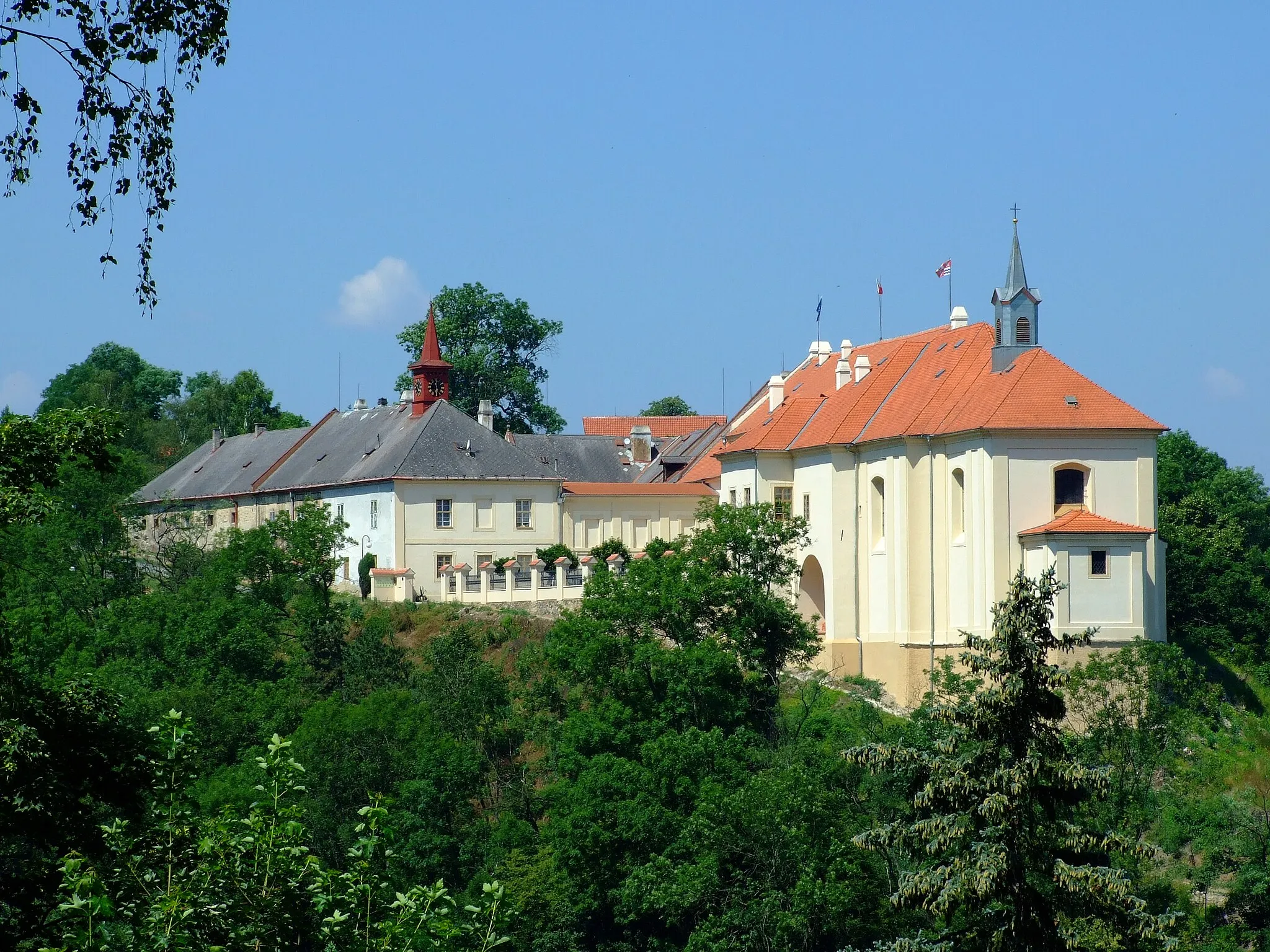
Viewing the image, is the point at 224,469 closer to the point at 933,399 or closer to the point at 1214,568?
the point at 933,399

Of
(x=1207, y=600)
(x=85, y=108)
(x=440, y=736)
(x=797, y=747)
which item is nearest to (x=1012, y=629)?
(x=85, y=108)

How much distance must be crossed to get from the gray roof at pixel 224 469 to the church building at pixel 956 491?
27.3m

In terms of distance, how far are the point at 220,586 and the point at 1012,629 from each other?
43259 mm

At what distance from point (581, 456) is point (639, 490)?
379 inches

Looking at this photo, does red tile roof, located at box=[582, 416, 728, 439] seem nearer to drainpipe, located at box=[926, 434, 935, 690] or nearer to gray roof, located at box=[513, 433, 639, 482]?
gray roof, located at box=[513, 433, 639, 482]

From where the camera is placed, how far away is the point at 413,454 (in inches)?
2437

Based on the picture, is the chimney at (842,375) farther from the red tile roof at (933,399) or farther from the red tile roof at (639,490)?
the red tile roof at (639,490)

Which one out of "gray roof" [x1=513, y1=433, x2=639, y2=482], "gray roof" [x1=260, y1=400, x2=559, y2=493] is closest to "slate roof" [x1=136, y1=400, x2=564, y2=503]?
"gray roof" [x1=260, y1=400, x2=559, y2=493]

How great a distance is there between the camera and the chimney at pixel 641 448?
2950 inches

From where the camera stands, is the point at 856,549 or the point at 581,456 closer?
the point at 856,549

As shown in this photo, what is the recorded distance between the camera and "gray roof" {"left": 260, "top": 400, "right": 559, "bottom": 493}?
6172cm

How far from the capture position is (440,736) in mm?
46688

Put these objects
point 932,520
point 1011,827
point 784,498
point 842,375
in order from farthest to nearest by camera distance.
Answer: point 842,375, point 784,498, point 932,520, point 1011,827

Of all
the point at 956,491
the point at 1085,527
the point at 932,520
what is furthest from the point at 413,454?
the point at 1085,527
